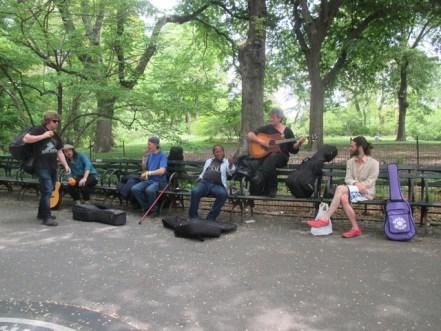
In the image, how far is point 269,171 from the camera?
6.66 meters

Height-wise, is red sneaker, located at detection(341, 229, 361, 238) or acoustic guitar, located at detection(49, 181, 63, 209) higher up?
acoustic guitar, located at detection(49, 181, 63, 209)

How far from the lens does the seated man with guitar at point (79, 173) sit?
7977 millimetres

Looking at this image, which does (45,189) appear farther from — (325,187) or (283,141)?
(325,187)

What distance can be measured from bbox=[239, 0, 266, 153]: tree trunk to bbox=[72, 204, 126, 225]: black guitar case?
16.9 ft

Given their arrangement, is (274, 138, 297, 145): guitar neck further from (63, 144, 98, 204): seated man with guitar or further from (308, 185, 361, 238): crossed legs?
(63, 144, 98, 204): seated man with guitar

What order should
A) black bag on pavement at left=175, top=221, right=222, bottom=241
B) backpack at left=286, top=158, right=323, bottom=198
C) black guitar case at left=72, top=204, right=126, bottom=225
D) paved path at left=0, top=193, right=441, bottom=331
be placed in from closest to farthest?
paved path at left=0, top=193, right=441, bottom=331, black bag on pavement at left=175, top=221, right=222, bottom=241, backpack at left=286, top=158, right=323, bottom=198, black guitar case at left=72, top=204, right=126, bottom=225

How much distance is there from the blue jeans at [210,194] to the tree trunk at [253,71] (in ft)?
15.5

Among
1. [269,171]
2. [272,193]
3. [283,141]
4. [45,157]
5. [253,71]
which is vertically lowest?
[272,193]

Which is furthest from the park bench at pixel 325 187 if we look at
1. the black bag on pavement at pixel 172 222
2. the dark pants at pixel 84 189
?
the dark pants at pixel 84 189

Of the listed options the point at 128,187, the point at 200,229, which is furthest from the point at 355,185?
the point at 128,187

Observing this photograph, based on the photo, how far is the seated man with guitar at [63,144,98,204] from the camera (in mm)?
7977

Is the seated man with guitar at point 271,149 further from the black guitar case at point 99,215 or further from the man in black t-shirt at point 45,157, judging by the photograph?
the man in black t-shirt at point 45,157

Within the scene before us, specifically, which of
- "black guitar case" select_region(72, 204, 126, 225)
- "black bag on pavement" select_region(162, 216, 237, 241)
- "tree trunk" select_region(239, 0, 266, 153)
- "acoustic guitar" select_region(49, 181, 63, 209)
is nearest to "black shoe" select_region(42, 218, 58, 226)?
"black guitar case" select_region(72, 204, 126, 225)

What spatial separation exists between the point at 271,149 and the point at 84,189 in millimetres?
3489
